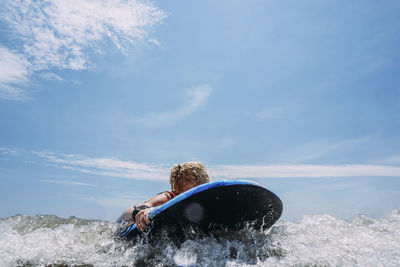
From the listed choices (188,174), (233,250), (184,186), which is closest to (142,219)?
(184,186)

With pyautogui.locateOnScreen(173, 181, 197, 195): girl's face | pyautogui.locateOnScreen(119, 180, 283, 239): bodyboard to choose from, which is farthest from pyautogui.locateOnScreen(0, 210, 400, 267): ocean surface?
pyautogui.locateOnScreen(173, 181, 197, 195): girl's face

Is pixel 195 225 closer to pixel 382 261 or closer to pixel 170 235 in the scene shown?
pixel 170 235

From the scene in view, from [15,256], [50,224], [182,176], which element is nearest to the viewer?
[15,256]

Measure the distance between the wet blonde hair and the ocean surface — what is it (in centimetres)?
81

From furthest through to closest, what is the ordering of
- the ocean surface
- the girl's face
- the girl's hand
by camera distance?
1. the girl's face
2. the girl's hand
3. the ocean surface

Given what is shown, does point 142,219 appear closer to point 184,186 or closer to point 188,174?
point 184,186

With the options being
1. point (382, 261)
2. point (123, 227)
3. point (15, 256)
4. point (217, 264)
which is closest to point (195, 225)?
point (217, 264)

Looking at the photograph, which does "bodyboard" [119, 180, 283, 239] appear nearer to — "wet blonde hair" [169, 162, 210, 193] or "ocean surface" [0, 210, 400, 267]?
"ocean surface" [0, 210, 400, 267]

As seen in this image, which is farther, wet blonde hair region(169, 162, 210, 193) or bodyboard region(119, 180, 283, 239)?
wet blonde hair region(169, 162, 210, 193)

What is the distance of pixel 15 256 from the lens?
141 inches

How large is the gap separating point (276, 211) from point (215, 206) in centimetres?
121

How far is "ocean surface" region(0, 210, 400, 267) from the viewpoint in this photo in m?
3.04

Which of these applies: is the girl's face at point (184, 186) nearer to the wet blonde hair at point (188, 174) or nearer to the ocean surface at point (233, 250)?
the wet blonde hair at point (188, 174)

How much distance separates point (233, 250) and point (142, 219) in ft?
3.85
